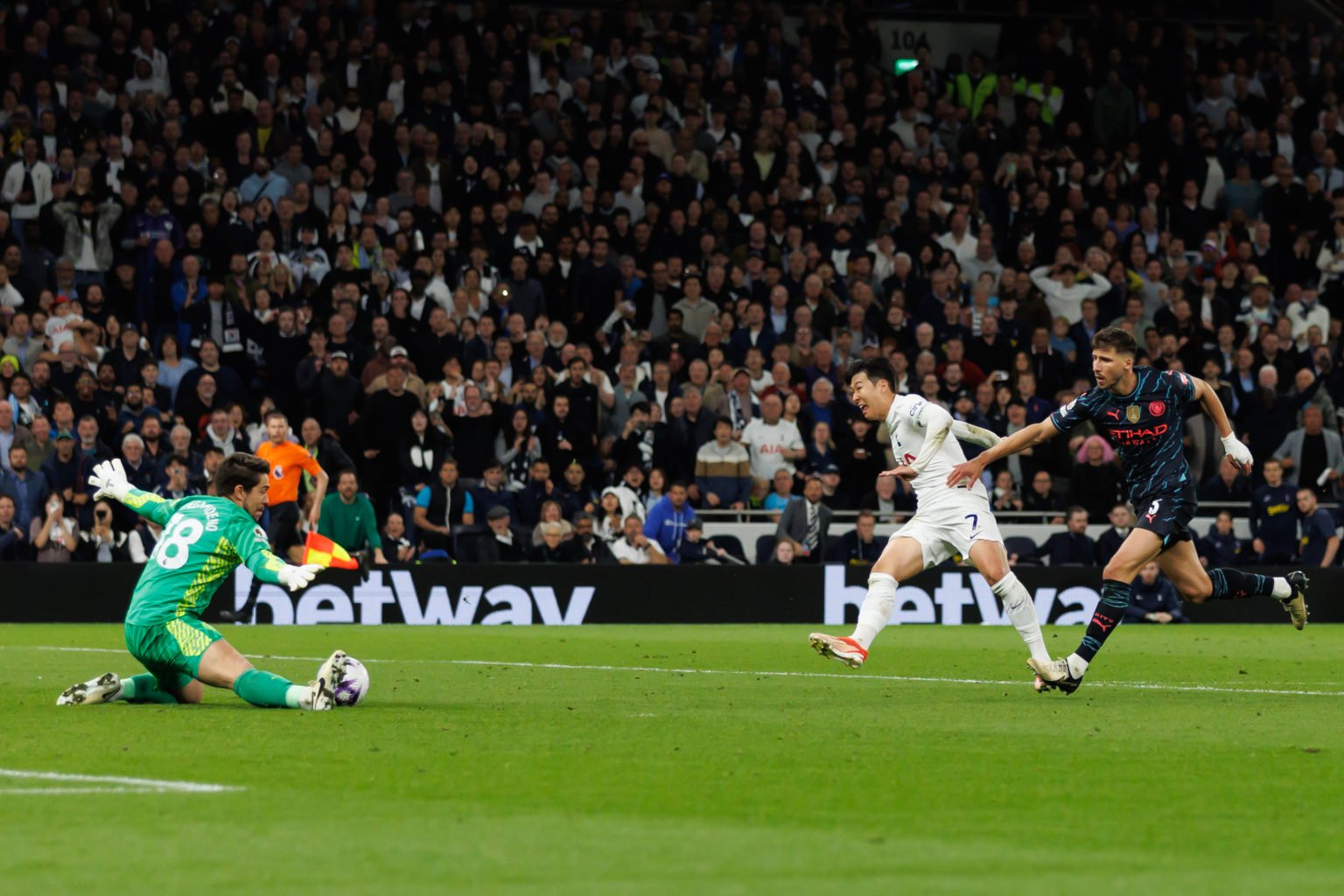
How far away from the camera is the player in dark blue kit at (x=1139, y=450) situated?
11.8 metres

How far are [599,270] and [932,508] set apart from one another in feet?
43.8

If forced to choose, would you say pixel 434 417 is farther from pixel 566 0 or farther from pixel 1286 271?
pixel 1286 271

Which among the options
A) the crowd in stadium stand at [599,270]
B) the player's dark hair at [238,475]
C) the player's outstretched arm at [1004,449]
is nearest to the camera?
the player's dark hair at [238,475]

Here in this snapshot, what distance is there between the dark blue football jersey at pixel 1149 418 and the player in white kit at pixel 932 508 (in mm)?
609

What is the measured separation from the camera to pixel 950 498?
12.3m

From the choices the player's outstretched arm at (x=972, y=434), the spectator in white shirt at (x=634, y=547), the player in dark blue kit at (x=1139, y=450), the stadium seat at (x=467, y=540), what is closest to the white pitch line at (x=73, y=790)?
the player in dark blue kit at (x=1139, y=450)

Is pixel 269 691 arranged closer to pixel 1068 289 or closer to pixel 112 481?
pixel 112 481

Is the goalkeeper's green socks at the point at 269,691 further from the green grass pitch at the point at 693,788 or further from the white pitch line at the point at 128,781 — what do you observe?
the white pitch line at the point at 128,781

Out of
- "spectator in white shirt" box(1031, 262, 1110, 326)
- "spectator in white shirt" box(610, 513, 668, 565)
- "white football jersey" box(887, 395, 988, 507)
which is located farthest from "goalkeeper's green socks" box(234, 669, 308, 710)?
"spectator in white shirt" box(1031, 262, 1110, 326)

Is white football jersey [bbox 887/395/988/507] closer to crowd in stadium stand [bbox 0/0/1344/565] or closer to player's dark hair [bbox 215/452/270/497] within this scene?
player's dark hair [bbox 215/452/270/497]

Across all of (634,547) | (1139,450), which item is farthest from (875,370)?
(634,547)

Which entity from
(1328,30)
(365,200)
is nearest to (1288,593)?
(365,200)

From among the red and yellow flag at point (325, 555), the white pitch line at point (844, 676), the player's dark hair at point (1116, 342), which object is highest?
the player's dark hair at point (1116, 342)

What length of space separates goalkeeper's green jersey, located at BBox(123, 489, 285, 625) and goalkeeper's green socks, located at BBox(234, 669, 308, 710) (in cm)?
Result: 46
